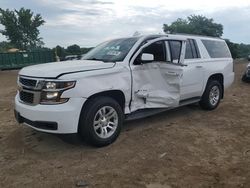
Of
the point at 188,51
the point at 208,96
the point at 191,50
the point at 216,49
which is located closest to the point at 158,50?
the point at 188,51

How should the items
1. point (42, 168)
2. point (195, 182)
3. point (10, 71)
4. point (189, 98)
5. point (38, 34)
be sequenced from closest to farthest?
1. point (195, 182)
2. point (42, 168)
3. point (189, 98)
4. point (10, 71)
5. point (38, 34)

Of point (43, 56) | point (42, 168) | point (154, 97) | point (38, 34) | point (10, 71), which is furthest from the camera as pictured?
point (38, 34)

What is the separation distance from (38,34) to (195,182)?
4145 centimetres

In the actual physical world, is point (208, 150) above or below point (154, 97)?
below

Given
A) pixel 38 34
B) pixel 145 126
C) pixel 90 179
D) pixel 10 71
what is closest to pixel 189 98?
pixel 145 126

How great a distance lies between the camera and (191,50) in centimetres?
702

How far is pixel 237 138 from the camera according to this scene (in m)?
5.55

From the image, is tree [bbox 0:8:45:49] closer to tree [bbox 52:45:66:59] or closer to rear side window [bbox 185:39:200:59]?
tree [bbox 52:45:66:59]

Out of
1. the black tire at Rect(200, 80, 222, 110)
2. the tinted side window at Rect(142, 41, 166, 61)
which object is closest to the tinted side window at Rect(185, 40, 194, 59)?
the tinted side window at Rect(142, 41, 166, 61)

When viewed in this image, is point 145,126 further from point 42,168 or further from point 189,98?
point 42,168

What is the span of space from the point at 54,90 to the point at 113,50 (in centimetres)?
177

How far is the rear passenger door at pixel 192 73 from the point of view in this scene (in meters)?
6.63

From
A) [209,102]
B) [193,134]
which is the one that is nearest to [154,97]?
[193,134]

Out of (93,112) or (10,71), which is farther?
(10,71)
